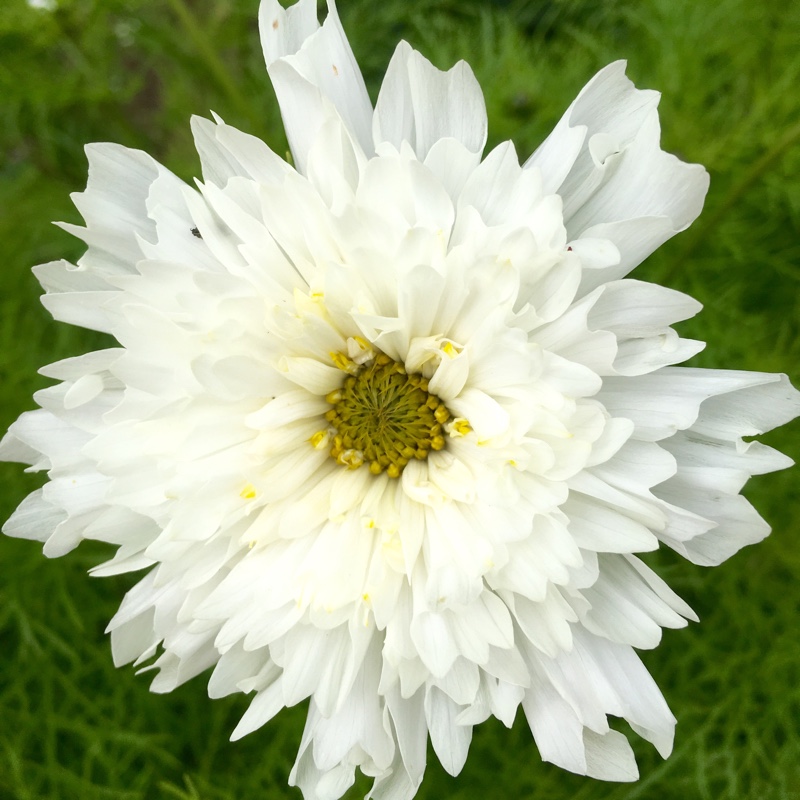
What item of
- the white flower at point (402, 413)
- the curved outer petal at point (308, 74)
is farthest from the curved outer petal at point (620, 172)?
the curved outer petal at point (308, 74)

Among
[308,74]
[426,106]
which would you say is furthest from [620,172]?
[308,74]

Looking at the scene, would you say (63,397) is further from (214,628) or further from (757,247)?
(757,247)

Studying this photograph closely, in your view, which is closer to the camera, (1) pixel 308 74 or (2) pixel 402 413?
(1) pixel 308 74

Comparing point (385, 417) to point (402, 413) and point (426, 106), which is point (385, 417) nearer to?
point (402, 413)

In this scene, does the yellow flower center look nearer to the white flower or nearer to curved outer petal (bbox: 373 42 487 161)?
the white flower

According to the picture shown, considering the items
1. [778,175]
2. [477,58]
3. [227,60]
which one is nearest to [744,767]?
[778,175]

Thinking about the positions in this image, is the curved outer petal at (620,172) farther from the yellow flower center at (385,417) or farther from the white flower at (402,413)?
the yellow flower center at (385,417)

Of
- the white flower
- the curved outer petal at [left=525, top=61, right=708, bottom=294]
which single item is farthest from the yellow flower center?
the curved outer petal at [left=525, top=61, right=708, bottom=294]
